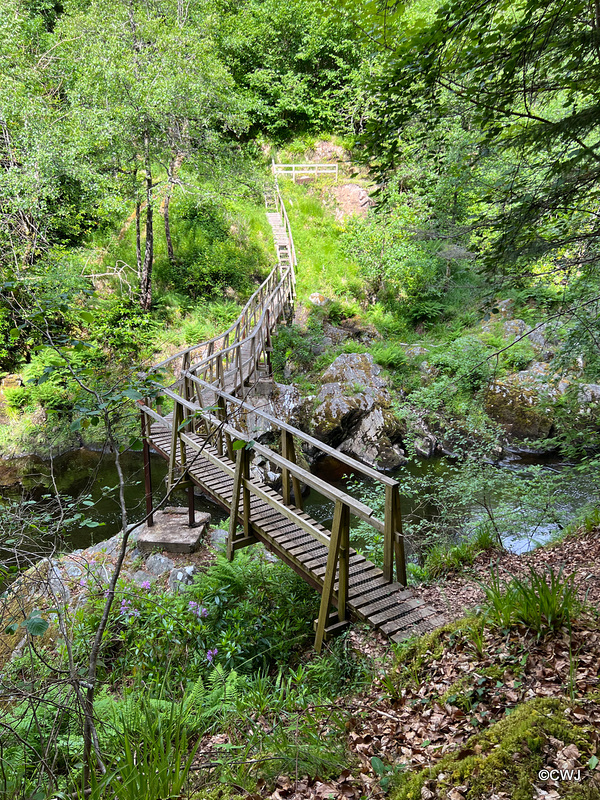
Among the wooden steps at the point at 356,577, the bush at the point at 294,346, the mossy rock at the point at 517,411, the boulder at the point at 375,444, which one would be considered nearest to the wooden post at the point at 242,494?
the wooden steps at the point at 356,577

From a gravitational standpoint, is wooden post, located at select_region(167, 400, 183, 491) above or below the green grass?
below

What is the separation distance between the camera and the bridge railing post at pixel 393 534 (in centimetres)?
431

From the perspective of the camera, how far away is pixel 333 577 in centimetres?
427

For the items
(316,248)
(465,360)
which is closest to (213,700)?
(465,360)

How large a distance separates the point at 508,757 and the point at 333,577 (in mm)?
2208

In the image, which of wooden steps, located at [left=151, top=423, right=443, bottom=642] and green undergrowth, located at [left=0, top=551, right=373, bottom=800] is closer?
green undergrowth, located at [left=0, top=551, right=373, bottom=800]

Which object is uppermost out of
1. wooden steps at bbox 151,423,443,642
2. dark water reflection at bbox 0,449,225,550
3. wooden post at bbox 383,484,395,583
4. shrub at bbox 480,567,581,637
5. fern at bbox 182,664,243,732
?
shrub at bbox 480,567,581,637

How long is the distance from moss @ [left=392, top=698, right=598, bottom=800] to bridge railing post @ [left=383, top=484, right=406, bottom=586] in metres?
1.95

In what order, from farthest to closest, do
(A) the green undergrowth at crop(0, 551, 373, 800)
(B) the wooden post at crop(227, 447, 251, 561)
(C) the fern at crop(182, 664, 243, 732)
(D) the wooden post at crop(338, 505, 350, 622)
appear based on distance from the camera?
(B) the wooden post at crop(227, 447, 251, 561) < (D) the wooden post at crop(338, 505, 350, 622) < (C) the fern at crop(182, 664, 243, 732) < (A) the green undergrowth at crop(0, 551, 373, 800)

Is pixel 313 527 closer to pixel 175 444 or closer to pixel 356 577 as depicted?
pixel 356 577

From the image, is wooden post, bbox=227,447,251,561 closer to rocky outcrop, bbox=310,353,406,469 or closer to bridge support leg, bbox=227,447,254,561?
bridge support leg, bbox=227,447,254,561

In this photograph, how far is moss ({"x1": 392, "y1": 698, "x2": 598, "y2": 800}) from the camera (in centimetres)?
207

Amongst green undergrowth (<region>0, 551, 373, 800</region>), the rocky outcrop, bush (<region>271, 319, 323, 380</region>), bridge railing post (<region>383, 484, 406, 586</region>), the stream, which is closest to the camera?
green undergrowth (<region>0, 551, 373, 800</region>)

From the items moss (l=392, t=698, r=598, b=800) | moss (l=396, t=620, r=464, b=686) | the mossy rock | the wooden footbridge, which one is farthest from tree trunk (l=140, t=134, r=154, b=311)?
moss (l=392, t=698, r=598, b=800)
